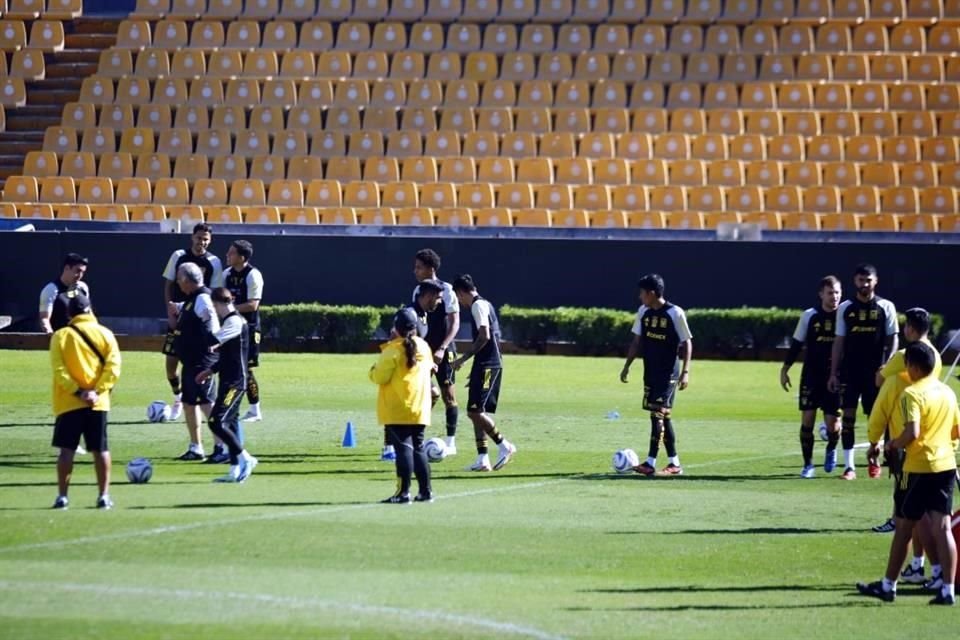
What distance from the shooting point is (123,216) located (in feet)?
124

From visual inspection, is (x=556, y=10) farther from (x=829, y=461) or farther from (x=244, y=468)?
(x=244, y=468)

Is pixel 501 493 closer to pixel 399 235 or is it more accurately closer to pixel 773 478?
pixel 773 478

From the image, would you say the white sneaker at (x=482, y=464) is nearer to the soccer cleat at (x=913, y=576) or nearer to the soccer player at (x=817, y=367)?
the soccer player at (x=817, y=367)

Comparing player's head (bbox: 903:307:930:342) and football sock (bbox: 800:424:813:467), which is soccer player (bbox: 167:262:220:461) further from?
player's head (bbox: 903:307:930:342)

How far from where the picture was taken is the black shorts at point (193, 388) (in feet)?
61.1

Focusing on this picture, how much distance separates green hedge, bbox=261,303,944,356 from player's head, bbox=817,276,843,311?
551 inches

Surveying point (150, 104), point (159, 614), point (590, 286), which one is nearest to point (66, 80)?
point (150, 104)

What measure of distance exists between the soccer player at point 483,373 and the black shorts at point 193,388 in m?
2.73

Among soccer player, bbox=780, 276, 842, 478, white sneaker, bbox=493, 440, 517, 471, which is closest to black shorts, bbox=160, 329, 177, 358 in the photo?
white sneaker, bbox=493, 440, 517, 471

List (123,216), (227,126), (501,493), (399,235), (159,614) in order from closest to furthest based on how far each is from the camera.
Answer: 1. (159,614)
2. (501,493)
3. (399,235)
4. (123,216)
5. (227,126)

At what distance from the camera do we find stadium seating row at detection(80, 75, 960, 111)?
39.7 meters

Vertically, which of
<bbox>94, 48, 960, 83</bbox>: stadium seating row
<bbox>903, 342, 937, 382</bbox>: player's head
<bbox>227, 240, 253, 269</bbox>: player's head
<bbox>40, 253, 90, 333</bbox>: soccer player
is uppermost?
<bbox>94, 48, 960, 83</bbox>: stadium seating row

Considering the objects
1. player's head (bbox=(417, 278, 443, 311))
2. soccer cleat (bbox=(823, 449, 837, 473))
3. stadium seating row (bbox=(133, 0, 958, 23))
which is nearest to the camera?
player's head (bbox=(417, 278, 443, 311))

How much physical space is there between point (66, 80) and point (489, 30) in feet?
33.5
